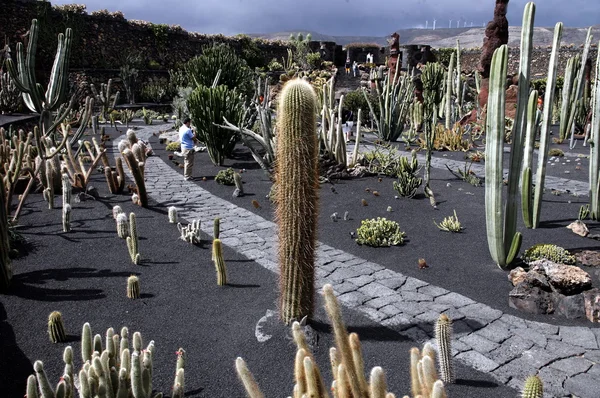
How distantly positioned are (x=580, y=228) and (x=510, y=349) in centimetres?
308

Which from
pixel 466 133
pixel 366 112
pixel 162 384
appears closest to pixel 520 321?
pixel 162 384

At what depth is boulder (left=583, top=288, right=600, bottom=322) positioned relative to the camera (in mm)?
4160

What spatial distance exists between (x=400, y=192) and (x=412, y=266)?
2811mm

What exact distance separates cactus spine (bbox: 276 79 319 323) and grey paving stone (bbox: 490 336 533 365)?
1.48 metres

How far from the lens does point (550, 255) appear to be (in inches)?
204

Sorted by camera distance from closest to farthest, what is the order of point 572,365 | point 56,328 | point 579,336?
point 572,365, point 56,328, point 579,336

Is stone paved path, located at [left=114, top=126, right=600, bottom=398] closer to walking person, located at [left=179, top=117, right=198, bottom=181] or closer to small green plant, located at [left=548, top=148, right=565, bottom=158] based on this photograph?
walking person, located at [left=179, top=117, right=198, bottom=181]

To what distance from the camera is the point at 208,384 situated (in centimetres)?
341

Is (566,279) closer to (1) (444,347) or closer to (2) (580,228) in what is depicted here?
(1) (444,347)

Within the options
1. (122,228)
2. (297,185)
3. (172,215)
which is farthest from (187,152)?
(297,185)

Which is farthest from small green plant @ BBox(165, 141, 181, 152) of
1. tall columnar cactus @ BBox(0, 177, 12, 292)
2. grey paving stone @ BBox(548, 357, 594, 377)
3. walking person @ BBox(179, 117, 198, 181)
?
grey paving stone @ BBox(548, 357, 594, 377)

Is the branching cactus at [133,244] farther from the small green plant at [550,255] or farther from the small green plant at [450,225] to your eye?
the small green plant at [550,255]

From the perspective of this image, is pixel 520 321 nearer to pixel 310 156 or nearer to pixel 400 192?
pixel 310 156

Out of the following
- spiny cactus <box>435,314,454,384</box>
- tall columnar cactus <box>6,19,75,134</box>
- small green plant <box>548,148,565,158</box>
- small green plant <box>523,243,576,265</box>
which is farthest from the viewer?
small green plant <box>548,148,565,158</box>
